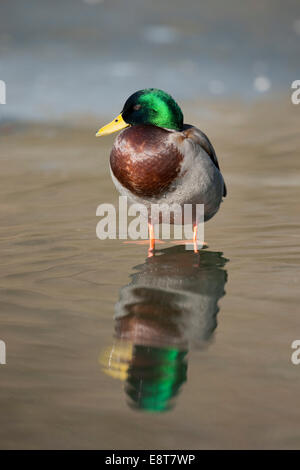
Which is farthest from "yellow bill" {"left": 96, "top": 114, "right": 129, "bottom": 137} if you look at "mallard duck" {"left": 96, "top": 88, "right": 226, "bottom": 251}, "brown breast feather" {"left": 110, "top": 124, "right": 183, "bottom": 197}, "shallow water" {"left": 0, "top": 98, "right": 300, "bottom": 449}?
"shallow water" {"left": 0, "top": 98, "right": 300, "bottom": 449}

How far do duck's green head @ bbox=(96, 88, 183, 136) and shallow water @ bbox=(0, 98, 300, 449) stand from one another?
774 mm

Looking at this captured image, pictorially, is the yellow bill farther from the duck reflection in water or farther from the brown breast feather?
the duck reflection in water

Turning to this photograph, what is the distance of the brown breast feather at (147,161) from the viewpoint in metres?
3.53

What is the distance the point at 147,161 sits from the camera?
3527 millimetres

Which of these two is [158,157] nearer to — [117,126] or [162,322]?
[117,126]

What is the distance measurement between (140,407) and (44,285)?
146cm

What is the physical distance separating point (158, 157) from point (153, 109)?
1.12ft

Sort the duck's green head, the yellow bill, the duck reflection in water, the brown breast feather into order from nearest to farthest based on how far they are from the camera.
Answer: the duck reflection in water < the brown breast feather < the duck's green head < the yellow bill

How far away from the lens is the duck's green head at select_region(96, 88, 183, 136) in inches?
146

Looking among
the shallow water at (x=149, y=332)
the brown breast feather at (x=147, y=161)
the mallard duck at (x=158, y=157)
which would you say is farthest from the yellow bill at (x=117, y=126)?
the shallow water at (x=149, y=332)

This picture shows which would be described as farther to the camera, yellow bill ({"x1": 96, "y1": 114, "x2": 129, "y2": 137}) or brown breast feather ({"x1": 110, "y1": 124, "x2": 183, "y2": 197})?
yellow bill ({"x1": 96, "y1": 114, "x2": 129, "y2": 137})

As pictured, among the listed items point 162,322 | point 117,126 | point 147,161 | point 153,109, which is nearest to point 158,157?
point 147,161

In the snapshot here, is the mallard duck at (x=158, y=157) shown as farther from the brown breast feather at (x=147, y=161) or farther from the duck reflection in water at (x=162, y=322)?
the duck reflection in water at (x=162, y=322)
